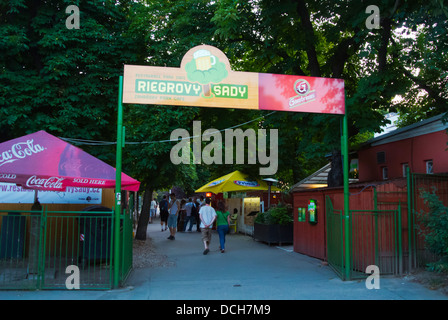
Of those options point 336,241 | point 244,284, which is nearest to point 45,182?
point 244,284

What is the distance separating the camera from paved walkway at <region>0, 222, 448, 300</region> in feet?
23.3

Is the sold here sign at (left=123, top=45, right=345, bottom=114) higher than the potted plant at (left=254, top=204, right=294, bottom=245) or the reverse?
higher

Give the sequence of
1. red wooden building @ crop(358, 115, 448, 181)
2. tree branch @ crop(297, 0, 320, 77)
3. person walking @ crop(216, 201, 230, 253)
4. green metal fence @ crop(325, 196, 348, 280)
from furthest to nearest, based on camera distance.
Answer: person walking @ crop(216, 201, 230, 253)
tree branch @ crop(297, 0, 320, 77)
red wooden building @ crop(358, 115, 448, 181)
green metal fence @ crop(325, 196, 348, 280)

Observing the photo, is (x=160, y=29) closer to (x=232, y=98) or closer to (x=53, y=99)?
(x=53, y=99)

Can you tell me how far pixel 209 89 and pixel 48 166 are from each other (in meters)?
3.85

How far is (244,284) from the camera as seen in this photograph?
27.1ft

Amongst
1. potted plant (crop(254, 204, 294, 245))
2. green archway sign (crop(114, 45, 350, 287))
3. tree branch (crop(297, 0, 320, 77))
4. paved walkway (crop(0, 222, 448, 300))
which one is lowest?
paved walkway (crop(0, 222, 448, 300))

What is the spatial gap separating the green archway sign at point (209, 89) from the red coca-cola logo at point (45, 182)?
5.02 ft

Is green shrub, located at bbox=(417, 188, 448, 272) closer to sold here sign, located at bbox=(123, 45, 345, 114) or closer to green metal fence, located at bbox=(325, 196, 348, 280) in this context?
green metal fence, located at bbox=(325, 196, 348, 280)

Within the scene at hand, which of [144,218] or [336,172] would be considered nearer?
[336,172]

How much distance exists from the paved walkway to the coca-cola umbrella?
222cm

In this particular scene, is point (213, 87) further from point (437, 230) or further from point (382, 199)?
point (437, 230)

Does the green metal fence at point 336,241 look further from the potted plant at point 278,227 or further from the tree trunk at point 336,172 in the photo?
the potted plant at point 278,227

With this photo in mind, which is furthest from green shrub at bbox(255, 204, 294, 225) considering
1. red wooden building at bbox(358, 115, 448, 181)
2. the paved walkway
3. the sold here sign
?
the sold here sign
